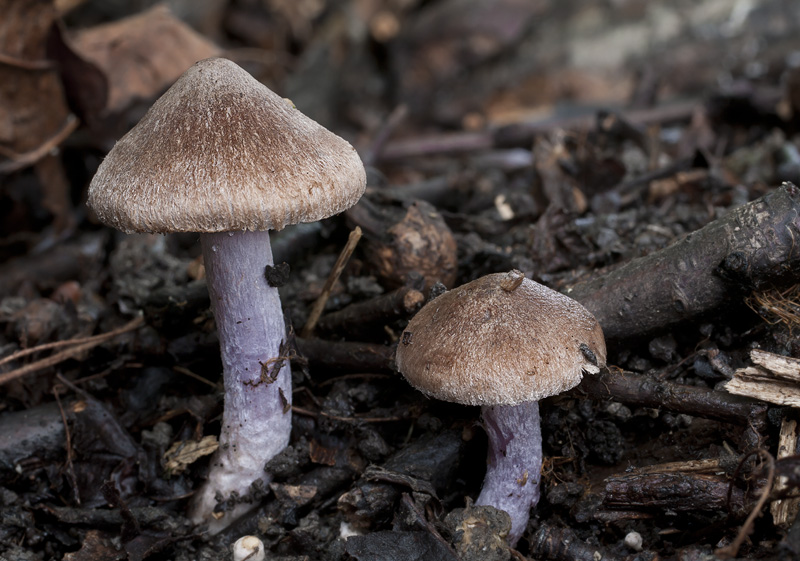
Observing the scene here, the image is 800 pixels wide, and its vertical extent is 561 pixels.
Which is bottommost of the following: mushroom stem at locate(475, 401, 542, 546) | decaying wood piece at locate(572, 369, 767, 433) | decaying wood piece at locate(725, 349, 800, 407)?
mushroom stem at locate(475, 401, 542, 546)

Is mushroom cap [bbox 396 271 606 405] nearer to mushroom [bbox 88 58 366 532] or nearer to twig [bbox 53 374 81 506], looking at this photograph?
mushroom [bbox 88 58 366 532]

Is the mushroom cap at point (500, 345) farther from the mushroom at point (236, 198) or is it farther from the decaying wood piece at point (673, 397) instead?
the mushroom at point (236, 198)

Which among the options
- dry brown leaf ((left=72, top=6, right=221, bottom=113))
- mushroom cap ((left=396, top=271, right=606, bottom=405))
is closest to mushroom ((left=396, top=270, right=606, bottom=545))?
mushroom cap ((left=396, top=271, right=606, bottom=405))

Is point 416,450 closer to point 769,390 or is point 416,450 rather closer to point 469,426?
point 469,426

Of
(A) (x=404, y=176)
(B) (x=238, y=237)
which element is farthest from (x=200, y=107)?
(A) (x=404, y=176)

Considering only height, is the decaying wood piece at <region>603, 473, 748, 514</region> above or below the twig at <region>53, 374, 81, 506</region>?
above

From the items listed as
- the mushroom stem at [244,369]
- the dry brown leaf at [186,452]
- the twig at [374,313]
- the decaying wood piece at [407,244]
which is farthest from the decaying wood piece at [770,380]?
the dry brown leaf at [186,452]

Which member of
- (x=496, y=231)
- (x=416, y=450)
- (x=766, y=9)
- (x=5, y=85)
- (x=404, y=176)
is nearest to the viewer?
(x=416, y=450)
